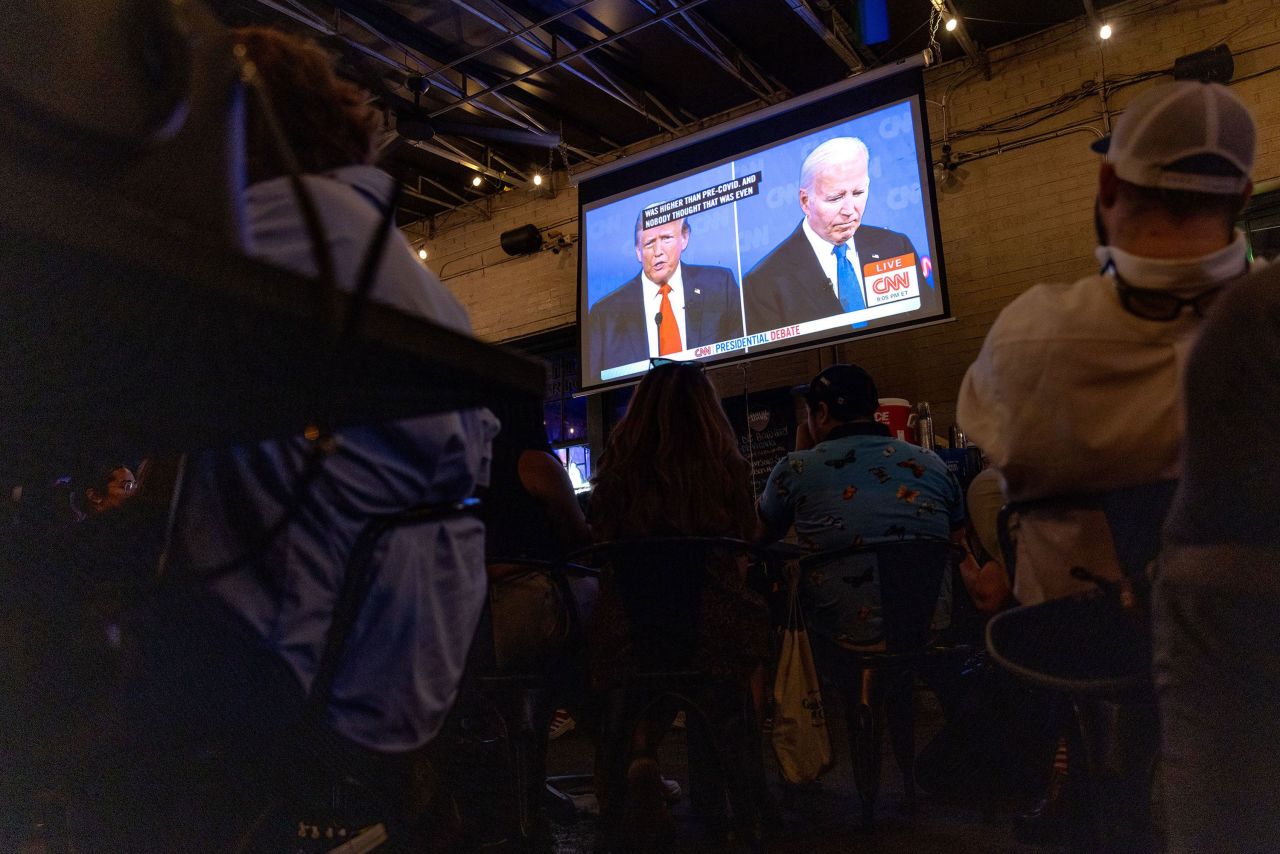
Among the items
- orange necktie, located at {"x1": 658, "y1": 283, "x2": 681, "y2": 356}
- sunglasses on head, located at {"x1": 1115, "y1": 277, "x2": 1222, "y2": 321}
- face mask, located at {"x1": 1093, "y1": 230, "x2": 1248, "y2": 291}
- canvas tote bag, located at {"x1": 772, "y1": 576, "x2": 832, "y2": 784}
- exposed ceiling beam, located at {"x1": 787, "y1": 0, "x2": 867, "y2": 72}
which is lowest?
canvas tote bag, located at {"x1": 772, "y1": 576, "x2": 832, "y2": 784}

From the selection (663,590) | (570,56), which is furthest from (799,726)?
(570,56)

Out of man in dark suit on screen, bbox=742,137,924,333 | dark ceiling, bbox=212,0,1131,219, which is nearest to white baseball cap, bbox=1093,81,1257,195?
dark ceiling, bbox=212,0,1131,219

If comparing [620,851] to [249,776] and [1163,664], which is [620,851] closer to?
[249,776]

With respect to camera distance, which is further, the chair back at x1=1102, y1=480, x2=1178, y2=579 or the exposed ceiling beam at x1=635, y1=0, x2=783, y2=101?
the exposed ceiling beam at x1=635, y1=0, x2=783, y2=101

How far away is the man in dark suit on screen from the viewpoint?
5.07 metres

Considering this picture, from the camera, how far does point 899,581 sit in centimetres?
212

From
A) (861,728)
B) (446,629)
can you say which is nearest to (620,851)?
(861,728)

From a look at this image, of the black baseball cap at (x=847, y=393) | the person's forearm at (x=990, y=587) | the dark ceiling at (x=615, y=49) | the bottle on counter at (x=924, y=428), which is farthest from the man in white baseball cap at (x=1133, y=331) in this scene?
the dark ceiling at (x=615, y=49)

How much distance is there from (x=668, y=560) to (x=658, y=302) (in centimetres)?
425

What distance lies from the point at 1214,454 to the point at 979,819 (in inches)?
74.9

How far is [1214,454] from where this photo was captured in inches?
26.0

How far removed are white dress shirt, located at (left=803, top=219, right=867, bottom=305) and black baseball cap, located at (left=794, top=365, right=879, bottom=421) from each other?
2657 millimetres

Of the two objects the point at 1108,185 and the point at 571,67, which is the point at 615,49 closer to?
the point at 571,67

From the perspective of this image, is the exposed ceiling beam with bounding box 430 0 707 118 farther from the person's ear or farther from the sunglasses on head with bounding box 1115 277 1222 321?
the sunglasses on head with bounding box 1115 277 1222 321
